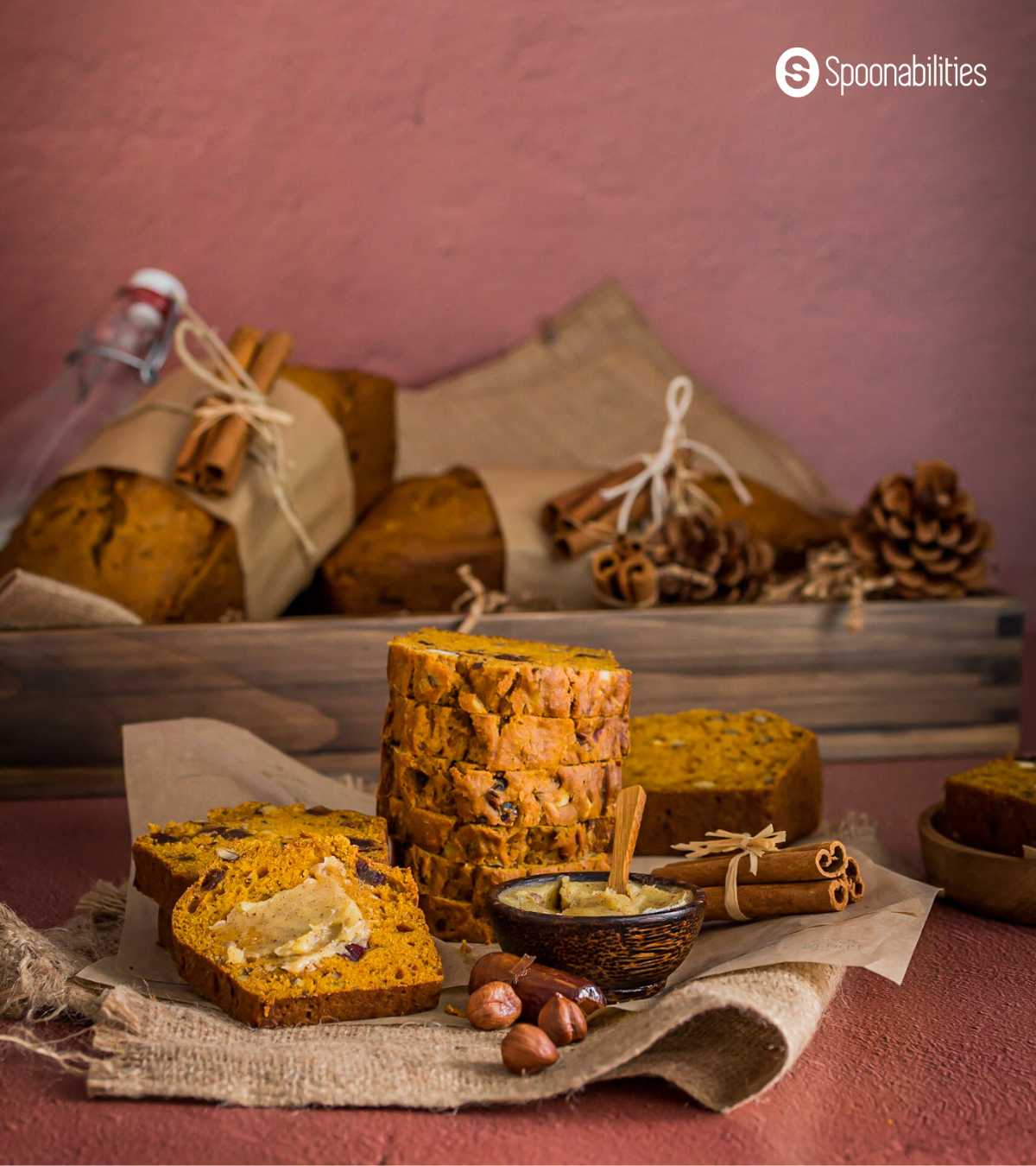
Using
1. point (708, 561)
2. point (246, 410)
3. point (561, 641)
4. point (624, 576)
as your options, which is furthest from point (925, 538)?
point (246, 410)

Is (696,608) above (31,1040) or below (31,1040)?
above

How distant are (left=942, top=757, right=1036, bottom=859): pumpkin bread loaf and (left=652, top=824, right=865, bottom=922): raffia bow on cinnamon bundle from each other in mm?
185

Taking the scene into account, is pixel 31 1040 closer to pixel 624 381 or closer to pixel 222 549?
pixel 222 549

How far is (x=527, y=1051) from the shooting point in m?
1.01

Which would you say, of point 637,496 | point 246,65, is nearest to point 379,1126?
point 637,496

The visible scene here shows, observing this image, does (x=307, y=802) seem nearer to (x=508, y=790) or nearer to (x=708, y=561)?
(x=508, y=790)

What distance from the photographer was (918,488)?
6.96 feet

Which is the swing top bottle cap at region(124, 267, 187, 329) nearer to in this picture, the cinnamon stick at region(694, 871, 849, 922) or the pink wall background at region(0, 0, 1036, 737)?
the pink wall background at region(0, 0, 1036, 737)

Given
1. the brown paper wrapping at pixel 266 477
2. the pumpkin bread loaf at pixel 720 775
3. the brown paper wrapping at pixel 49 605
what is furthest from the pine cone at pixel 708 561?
the brown paper wrapping at pixel 49 605

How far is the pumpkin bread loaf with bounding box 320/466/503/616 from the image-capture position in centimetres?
212

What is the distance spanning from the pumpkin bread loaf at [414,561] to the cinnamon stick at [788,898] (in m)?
0.92

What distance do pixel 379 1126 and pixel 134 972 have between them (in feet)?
1.12

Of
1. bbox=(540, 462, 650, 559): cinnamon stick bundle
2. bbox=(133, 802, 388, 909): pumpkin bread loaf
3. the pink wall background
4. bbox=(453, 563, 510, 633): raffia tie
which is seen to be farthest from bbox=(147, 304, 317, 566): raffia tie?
bbox=(133, 802, 388, 909): pumpkin bread loaf

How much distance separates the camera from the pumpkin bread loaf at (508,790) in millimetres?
1254
